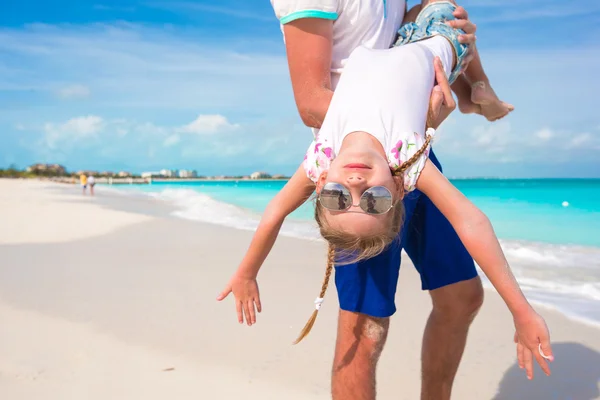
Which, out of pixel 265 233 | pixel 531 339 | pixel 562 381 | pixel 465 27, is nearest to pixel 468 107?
pixel 465 27

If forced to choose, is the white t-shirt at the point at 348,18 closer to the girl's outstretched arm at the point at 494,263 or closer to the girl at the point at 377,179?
the girl at the point at 377,179

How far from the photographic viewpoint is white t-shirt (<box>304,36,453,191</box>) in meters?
2.02

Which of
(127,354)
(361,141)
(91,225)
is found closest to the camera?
(361,141)

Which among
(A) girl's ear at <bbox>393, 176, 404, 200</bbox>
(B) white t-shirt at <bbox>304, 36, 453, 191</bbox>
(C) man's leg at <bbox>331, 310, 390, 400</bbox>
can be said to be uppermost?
(B) white t-shirt at <bbox>304, 36, 453, 191</bbox>

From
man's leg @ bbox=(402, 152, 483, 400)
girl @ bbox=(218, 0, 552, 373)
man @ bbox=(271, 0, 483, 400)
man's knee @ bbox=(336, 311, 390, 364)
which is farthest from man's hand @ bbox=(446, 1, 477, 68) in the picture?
man's knee @ bbox=(336, 311, 390, 364)

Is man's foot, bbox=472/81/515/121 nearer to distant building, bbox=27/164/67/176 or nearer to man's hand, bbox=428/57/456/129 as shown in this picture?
man's hand, bbox=428/57/456/129

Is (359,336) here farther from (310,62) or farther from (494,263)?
(310,62)

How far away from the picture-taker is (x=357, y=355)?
91.9 inches

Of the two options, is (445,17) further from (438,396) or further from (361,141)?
(438,396)

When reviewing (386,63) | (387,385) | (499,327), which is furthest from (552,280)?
(386,63)

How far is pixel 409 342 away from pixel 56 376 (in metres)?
2.35

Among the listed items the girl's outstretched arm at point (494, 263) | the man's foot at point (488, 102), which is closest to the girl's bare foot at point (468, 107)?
the man's foot at point (488, 102)

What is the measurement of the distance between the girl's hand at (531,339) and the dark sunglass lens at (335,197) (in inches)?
27.0

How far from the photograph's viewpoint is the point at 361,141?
1.98 meters
